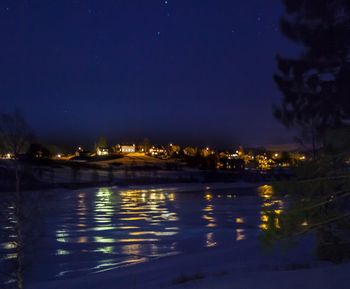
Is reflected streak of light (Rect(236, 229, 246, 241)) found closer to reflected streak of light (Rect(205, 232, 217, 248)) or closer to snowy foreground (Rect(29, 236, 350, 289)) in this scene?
reflected streak of light (Rect(205, 232, 217, 248))

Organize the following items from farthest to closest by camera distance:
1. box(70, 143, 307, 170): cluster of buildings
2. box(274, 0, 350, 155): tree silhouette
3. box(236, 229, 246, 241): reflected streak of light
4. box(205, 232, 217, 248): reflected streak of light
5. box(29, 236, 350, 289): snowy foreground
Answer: box(70, 143, 307, 170): cluster of buildings → box(236, 229, 246, 241): reflected streak of light → box(205, 232, 217, 248): reflected streak of light → box(274, 0, 350, 155): tree silhouette → box(29, 236, 350, 289): snowy foreground

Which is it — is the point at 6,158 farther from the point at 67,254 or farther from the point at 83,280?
the point at 67,254

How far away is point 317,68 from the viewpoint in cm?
1585

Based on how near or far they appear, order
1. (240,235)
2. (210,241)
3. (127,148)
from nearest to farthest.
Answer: (210,241) → (240,235) → (127,148)

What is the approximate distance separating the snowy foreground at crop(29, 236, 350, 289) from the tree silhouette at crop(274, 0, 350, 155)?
8.88ft

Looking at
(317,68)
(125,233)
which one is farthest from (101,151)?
(317,68)

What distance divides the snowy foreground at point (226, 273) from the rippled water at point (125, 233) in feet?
3.40

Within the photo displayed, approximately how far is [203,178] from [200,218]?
52063 mm

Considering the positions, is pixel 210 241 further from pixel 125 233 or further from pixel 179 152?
pixel 179 152

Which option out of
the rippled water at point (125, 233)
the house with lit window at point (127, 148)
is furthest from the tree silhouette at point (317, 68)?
the house with lit window at point (127, 148)

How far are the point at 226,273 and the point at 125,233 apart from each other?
34.3ft

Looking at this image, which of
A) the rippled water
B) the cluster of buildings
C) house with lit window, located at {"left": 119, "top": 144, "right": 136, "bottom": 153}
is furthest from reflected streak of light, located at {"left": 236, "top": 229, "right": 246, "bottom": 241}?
house with lit window, located at {"left": 119, "top": 144, "right": 136, "bottom": 153}

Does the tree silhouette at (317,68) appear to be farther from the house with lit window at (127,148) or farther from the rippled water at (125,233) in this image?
the house with lit window at (127,148)

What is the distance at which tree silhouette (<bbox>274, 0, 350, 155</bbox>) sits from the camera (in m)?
14.6
